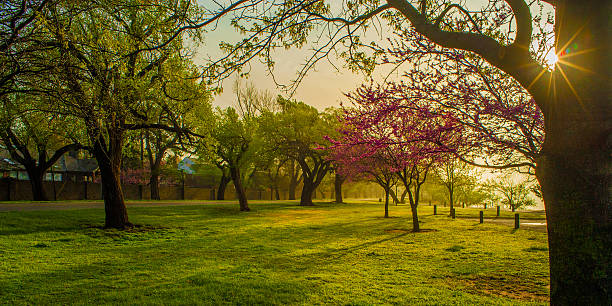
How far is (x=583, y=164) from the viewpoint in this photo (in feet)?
10.4

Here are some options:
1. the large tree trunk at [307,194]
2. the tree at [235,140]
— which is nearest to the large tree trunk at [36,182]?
the tree at [235,140]

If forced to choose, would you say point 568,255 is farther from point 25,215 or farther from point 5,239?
point 25,215

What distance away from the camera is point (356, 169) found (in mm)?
21547

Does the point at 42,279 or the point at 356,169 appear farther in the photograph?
the point at 356,169

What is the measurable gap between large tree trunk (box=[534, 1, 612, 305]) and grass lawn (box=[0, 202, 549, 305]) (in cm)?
298

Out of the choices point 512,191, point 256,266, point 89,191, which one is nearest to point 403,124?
point 256,266

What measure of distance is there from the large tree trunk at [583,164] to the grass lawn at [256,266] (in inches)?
117

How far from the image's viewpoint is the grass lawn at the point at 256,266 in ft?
19.7

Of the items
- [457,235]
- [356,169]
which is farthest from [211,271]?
[356,169]

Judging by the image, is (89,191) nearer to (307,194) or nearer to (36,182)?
(36,182)

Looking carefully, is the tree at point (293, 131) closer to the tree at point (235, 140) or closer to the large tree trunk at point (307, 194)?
the large tree trunk at point (307, 194)

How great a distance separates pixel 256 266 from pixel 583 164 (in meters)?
7.00

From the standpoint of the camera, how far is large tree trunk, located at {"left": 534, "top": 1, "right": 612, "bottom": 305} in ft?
10.1

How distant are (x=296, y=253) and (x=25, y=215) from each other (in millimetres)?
12655
